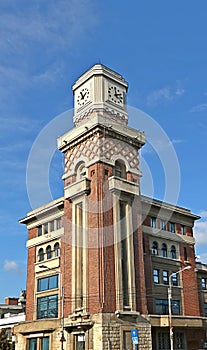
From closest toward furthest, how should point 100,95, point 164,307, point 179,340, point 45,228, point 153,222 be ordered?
point 179,340
point 164,307
point 100,95
point 153,222
point 45,228

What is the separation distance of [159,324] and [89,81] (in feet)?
93.0

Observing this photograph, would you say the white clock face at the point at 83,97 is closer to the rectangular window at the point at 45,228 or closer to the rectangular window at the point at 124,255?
the rectangular window at the point at 124,255

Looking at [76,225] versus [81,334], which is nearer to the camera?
[81,334]

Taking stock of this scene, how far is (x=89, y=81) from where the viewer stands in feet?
175

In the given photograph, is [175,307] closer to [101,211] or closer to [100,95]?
[101,211]

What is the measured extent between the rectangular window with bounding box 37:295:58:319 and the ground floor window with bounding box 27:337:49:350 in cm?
272

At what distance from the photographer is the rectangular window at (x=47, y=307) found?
50300 mm

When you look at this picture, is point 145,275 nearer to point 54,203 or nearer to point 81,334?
point 81,334

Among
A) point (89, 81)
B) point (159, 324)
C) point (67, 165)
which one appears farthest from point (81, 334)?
point (89, 81)

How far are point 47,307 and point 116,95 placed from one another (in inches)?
1025

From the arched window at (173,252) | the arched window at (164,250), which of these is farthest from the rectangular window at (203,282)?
the arched window at (164,250)

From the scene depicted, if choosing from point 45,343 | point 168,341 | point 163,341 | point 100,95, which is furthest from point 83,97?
point 168,341

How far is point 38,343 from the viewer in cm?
4909

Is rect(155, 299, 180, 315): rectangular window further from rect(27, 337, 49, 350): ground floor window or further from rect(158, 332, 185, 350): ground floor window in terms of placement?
rect(27, 337, 49, 350): ground floor window
